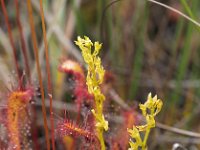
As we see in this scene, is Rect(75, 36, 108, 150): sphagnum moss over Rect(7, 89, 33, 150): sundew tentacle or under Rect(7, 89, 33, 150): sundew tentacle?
over

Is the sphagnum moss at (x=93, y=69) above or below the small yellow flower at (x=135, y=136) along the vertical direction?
above

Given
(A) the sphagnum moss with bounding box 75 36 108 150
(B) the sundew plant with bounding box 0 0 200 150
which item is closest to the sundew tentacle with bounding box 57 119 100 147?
(A) the sphagnum moss with bounding box 75 36 108 150

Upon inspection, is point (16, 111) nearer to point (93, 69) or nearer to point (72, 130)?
point (72, 130)

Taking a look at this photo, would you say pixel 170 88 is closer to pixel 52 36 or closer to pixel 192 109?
pixel 192 109

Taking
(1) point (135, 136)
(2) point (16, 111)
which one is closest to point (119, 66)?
(2) point (16, 111)

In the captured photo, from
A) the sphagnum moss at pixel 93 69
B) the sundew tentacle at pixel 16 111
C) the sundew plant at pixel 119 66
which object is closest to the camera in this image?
the sphagnum moss at pixel 93 69

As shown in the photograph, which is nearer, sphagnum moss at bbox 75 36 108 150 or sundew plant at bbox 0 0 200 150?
sphagnum moss at bbox 75 36 108 150

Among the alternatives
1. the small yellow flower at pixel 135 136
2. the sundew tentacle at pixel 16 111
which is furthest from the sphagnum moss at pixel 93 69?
the sundew tentacle at pixel 16 111

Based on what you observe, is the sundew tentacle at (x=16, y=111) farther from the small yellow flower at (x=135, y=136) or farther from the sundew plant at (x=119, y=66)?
the small yellow flower at (x=135, y=136)

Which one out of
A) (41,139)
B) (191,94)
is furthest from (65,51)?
(191,94)

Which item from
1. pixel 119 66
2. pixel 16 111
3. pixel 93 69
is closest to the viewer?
pixel 93 69

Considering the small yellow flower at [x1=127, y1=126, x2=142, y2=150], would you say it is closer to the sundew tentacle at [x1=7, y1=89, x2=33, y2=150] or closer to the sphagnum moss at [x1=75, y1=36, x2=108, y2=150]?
the sphagnum moss at [x1=75, y1=36, x2=108, y2=150]
